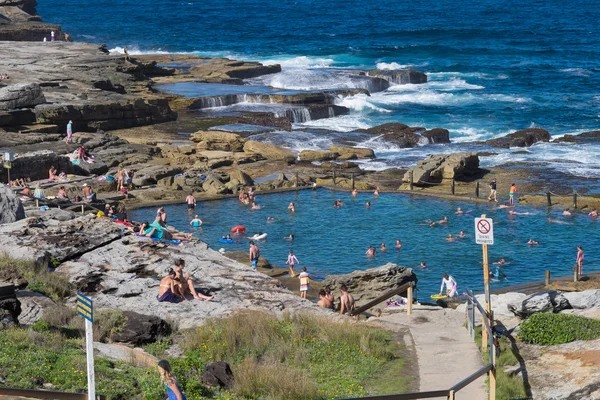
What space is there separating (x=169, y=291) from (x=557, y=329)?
7806mm

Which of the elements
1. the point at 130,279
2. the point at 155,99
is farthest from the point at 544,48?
the point at 130,279

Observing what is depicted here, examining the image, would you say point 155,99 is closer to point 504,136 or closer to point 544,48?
point 504,136

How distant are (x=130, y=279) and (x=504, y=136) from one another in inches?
A: 1514

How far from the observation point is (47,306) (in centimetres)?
1717

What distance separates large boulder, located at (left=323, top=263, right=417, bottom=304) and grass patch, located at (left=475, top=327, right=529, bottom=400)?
843 cm

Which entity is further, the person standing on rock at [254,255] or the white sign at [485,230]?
the person standing on rock at [254,255]

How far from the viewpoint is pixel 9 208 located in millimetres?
24234

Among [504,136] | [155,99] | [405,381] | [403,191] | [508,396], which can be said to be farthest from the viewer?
[155,99]

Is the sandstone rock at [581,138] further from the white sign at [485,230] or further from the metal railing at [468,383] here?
the white sign at [485,230]

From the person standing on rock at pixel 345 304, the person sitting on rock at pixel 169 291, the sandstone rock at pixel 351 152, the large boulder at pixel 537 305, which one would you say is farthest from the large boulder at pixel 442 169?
the person sitting on rock at pixel 169 291

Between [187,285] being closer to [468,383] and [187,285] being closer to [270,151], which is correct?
[468,383]

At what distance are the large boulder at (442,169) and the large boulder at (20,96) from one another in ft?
64.8

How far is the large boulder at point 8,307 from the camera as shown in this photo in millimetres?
15133

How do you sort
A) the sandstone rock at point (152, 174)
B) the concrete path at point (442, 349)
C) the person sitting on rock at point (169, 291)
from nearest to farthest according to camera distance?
the concrete path at point (442, 349) < the person sitting on rock at point (169, 291) < the sandstone rock at point (152, 174)
